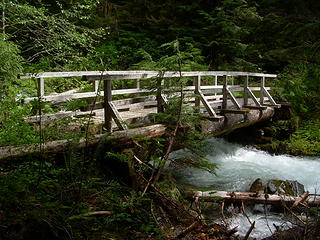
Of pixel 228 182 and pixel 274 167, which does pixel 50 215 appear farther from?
pixel 274 167

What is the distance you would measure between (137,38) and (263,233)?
16011 millimetres

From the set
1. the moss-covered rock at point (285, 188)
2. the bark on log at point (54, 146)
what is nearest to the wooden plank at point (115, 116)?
the bark on log at point (54, 146)

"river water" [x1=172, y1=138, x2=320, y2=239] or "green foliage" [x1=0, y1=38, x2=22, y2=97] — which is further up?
"green foliage" [x1=0, y1=38, x2=22, y2=97]

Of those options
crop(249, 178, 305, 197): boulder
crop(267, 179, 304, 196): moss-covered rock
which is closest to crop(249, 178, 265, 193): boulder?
crop(249, 178, 305, 197): boulder

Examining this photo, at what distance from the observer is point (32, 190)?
11.6 feet

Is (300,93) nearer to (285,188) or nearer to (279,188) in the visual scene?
(285,188)

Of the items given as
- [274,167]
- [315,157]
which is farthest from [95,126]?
[315,157]

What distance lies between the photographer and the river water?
8453 millimetres

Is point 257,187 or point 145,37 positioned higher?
point 145,37

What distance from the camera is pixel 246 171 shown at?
401 inches

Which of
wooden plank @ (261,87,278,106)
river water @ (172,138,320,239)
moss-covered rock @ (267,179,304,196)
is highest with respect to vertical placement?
wooden plank @ (261,87,278,106)

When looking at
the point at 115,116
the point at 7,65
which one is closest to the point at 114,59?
the point at 7,65

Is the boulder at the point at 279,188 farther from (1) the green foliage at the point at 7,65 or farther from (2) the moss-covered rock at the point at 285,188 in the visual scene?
(1) the green foliage at the point at 7,65

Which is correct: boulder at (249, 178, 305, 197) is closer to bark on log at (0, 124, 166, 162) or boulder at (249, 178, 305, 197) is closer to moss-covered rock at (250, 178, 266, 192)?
moss-covered rock at (250, 178, 266, 192)
